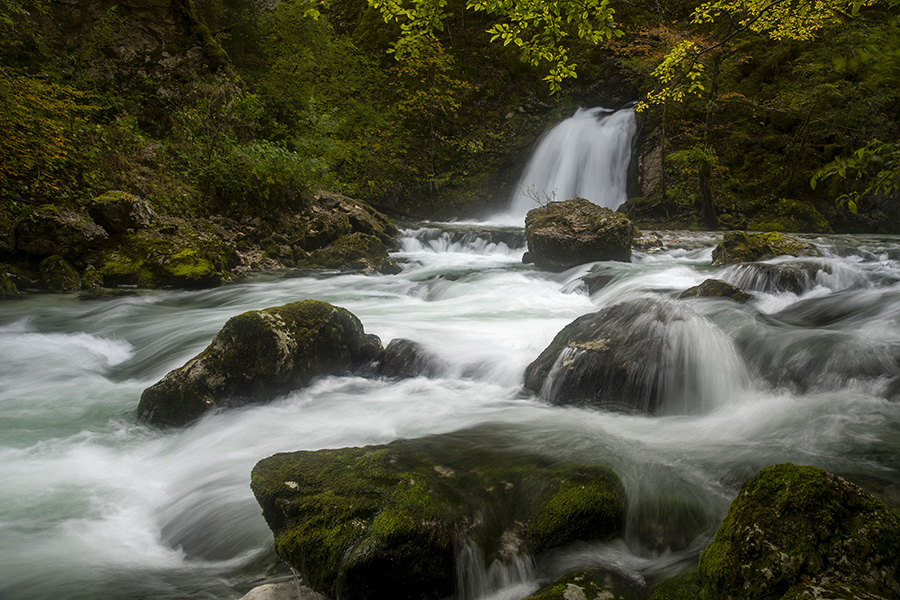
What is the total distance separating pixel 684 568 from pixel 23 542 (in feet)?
12.5

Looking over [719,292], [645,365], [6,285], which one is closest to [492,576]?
[645,365]

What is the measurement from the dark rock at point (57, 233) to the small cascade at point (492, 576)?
9292 millimetres

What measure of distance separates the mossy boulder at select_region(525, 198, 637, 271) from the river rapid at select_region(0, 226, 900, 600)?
9.32 feet

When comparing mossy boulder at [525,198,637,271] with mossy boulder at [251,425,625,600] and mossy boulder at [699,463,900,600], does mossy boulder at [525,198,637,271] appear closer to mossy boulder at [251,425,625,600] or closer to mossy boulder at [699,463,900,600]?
mossy boulder at [251,425,625,600]

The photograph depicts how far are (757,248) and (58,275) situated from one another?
12.6m

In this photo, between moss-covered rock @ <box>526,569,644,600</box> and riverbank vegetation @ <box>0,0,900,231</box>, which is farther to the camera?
riverbank vegetation @ <box>0,0,900,231</box>

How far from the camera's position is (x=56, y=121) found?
28.2ft

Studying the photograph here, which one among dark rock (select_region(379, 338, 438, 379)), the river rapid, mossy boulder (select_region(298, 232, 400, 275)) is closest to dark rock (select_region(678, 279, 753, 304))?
the river rapid

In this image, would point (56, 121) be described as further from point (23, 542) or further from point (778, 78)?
point (778, 78)

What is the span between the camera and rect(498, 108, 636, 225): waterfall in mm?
17703

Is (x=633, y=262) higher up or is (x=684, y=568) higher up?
(x=633, y=262)

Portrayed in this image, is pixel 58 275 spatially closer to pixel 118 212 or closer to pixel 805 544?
pixel 118 212

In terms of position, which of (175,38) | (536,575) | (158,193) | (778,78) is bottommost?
(536,575)

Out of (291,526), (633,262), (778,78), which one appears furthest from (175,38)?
(778,78)
